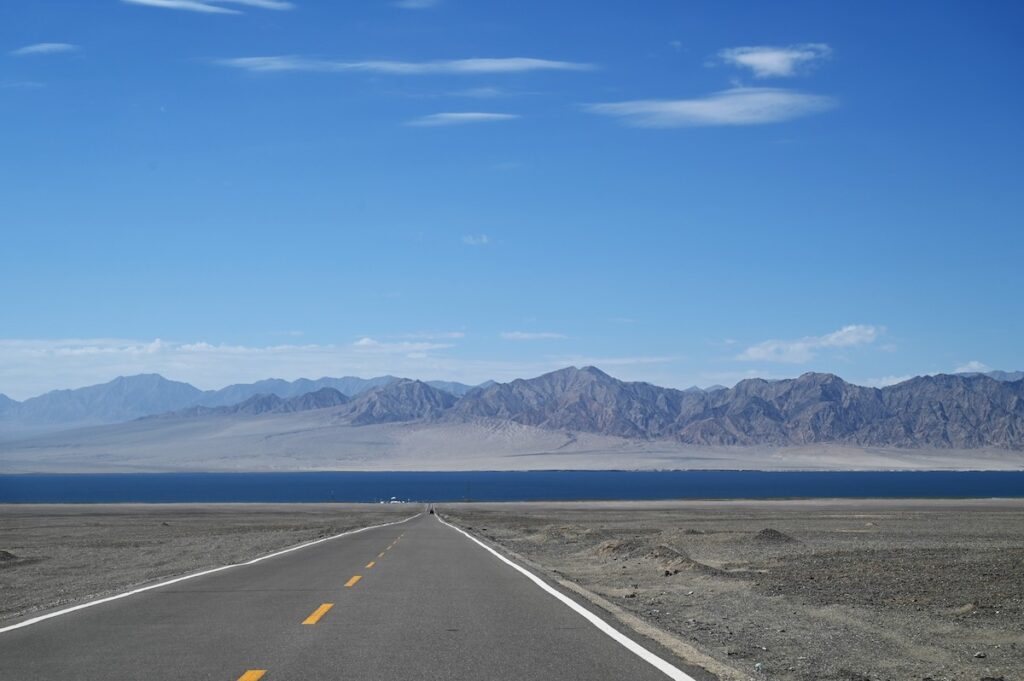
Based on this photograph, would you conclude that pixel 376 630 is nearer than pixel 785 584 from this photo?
Yes

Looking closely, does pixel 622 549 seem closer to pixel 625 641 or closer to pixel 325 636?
pixel 625 641

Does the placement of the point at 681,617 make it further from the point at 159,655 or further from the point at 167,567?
the point at 167,567

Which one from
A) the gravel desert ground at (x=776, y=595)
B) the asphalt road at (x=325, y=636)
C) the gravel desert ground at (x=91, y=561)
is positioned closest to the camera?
the asphalt road at (x=325, y=636)

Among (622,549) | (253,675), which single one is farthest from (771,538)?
(253,675)

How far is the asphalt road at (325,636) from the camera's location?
9953 millimetres

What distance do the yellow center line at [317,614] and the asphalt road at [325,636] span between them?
0.10 feet

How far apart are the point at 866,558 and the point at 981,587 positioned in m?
6.85

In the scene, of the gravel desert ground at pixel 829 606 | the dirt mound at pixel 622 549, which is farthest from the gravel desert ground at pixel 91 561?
the dirt mound at pixel 622 549

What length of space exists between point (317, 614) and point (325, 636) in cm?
211

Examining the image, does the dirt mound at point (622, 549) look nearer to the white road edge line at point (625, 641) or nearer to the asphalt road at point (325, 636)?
the asphalt road at point (325, 636)

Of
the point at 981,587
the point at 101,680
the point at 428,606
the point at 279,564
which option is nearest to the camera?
the point at 101,680

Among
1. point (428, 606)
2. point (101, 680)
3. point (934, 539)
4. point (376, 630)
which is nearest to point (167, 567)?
point (428, 606)

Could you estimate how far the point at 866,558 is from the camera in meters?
24.7

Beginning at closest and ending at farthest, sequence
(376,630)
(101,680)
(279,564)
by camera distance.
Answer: (101,680) → (376,630) → (279,564)
